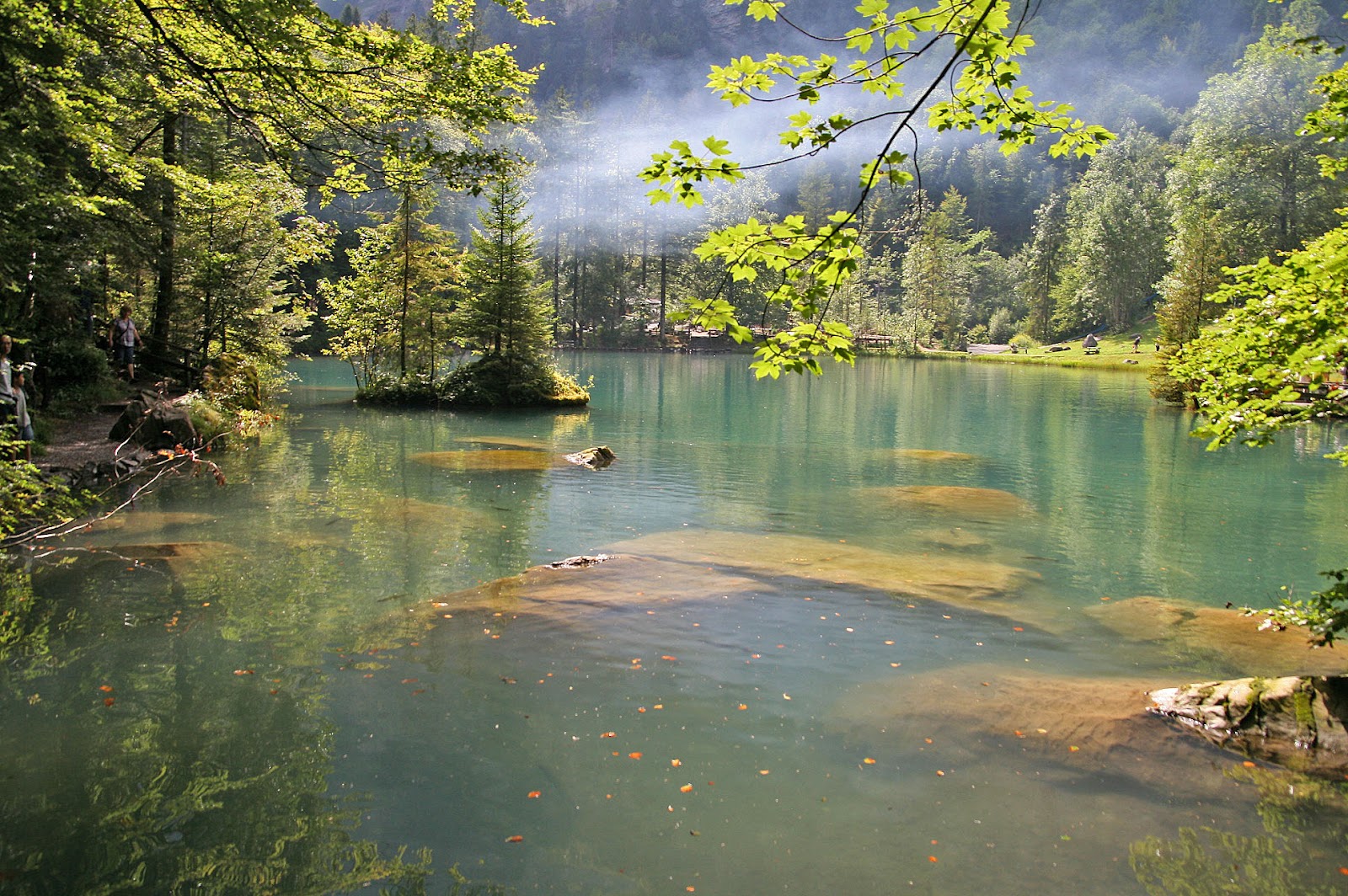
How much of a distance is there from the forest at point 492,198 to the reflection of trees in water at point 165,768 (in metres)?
3.51

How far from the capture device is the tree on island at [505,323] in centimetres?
2850

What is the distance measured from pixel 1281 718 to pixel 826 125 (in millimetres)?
5388

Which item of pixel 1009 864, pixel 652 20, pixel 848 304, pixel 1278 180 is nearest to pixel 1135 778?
pixel 1009 864

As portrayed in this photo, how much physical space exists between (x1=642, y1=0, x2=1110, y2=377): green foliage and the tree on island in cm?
2536

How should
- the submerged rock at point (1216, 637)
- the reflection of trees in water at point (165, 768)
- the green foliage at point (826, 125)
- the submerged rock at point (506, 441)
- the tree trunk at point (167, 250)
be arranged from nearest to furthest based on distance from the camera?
1. the green foliage at point (826, 125)
2. the reflection of trees in water at point (165, 768)
3. the submerged rock at point (1216, 637)
4. the tree trunk at point (167, 250)
5. the submerged rock at point (506, 441)

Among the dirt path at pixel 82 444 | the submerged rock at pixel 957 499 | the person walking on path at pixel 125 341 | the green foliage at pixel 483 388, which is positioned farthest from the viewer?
the green foliage at pixel 483 388

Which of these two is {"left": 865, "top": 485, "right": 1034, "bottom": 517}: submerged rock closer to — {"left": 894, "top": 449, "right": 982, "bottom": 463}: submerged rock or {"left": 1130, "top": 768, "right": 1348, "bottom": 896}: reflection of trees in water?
{"left": 894, "top": 449, "right": 982, "bottom": 463}: submerged rock

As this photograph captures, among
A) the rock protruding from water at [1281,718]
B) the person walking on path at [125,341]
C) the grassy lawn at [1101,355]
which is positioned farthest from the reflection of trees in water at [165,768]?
the grassy lawn at [1101,355]

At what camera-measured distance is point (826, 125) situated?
3.54 m

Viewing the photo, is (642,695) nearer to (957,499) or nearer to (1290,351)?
(1290,351)

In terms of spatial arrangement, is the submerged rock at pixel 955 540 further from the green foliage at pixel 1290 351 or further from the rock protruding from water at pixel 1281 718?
the green foliage at pixel 1290 351

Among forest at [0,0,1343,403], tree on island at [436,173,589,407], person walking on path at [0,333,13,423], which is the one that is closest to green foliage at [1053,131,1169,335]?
forest at [0,0,1343,403]

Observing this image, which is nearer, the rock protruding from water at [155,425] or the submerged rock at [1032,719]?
the submerged rock at [1032,719]

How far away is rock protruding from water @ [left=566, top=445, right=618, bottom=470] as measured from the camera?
690 inches
